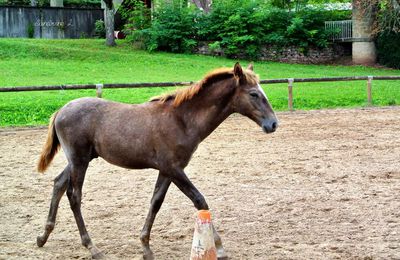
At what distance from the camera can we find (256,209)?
7523 mm

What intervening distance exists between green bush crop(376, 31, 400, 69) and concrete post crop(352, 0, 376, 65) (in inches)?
17.5

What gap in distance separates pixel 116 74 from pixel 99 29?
11.2 metres

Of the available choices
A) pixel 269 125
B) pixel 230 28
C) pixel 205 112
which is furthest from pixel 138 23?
pixel 269 125

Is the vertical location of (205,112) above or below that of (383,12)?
below

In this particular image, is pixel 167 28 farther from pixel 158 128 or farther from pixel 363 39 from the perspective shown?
pixel 158 128

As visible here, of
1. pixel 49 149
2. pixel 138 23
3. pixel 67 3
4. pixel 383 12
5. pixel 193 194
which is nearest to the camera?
pixel 193 194

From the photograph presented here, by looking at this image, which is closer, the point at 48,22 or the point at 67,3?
the point at 48,22

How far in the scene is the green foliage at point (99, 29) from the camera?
35031 millimetres

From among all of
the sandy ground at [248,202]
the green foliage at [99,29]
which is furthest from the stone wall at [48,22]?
the sandy ground at [248,202]

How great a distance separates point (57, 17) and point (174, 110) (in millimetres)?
29927

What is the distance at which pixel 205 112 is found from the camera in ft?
20.0

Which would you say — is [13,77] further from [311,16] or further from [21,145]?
[311,16]

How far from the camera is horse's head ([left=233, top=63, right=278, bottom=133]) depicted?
234 inches

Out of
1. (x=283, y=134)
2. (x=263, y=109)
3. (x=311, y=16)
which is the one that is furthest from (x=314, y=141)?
(x=311, y=16)
